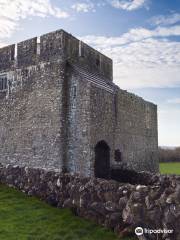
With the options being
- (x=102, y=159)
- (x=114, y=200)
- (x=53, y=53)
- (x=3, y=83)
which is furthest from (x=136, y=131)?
(x=114, y=200)

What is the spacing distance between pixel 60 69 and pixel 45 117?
250 centimetres

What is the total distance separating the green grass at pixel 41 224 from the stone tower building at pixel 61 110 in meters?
4.92

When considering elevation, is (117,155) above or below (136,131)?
below

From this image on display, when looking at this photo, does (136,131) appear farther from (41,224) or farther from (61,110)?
(41,224)

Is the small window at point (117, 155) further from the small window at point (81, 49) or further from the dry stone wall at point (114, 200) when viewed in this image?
the dry stone wall at point (114, 200)

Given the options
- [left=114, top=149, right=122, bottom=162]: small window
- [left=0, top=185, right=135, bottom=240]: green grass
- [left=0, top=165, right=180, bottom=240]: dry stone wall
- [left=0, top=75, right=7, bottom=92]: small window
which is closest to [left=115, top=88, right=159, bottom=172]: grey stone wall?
[left=114, top=149, right=122, bottom=162]: small window

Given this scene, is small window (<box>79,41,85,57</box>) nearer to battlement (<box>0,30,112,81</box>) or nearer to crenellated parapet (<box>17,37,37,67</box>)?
battlement (<box>0,30,112,81</box>)

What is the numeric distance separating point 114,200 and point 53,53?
392 inches

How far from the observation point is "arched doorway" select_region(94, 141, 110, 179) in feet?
55.9

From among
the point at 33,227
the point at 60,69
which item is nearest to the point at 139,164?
the point at 60,69

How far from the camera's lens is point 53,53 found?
16781 mm

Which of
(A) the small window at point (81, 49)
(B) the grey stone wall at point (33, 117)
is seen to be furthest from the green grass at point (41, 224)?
(A) the small window at point (81, 49)

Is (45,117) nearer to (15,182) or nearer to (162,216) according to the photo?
(15,182)

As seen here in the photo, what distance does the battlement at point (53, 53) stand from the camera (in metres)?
16.7
